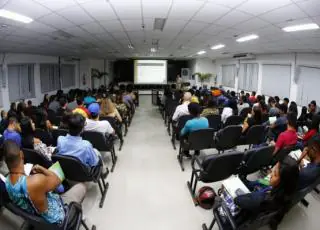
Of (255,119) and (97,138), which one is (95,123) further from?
(255,119)

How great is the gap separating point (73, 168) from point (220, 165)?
1.70 metres

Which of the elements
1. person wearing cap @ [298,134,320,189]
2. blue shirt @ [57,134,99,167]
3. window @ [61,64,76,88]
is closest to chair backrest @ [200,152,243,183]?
person wearing cap @ [298,134,320,189]

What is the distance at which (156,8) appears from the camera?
9.64 ft

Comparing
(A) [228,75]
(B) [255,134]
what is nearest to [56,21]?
(B) [255,134]

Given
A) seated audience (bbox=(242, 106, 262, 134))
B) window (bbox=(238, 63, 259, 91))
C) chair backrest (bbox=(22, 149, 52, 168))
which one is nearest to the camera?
chair backrest (bbox=(22, 149, 52, 168))

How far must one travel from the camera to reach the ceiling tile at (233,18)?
3076 mm

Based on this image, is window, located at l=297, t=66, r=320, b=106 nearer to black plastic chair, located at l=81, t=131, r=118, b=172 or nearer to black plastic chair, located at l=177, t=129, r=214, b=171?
black plastic chair, located at l=177, t=129, r=214, b=171

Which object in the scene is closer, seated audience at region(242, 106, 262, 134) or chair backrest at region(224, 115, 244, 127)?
seated audience at region(242, 106, 262, 134)

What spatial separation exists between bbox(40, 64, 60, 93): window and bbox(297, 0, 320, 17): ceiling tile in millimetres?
9937

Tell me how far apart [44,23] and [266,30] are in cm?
404

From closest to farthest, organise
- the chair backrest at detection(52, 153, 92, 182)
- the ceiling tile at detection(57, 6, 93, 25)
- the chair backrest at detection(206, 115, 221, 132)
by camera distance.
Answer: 1. the chair backrest at detection(52, 153, 92, 182)
2. the ceiling tile at detection(57, 6, 93, 25)
3. the chair backrest at detection(206, 115, 221, 132)

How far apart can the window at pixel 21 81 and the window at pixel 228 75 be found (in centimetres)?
1071

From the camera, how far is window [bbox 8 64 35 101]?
24.5 feet

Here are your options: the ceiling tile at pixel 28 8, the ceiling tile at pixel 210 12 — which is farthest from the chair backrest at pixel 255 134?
the ceiling tile at pixel 28 8
